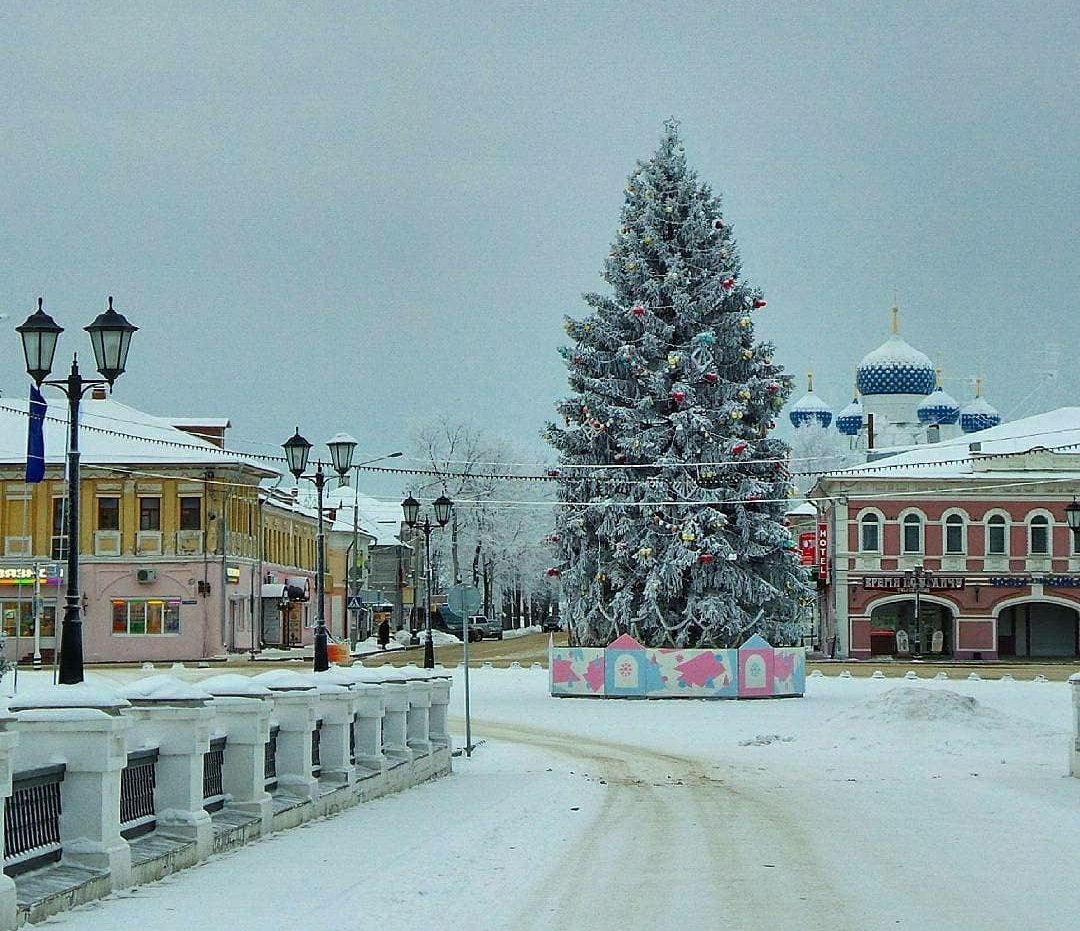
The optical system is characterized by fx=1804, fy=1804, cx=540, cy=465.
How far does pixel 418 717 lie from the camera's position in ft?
75.3

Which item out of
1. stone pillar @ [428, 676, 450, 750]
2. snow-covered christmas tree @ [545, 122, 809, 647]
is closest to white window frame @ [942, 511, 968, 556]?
snow-covered christmas tree @ [545, 122, 809, 647]

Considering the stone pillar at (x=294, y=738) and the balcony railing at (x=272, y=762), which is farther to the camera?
the stone pillar at (x=294, y=738)

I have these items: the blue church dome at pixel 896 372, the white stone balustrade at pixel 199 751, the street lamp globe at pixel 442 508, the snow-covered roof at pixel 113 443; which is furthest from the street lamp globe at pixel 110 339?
the blue church dome at pixel 896 372

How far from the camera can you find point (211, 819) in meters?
13.8

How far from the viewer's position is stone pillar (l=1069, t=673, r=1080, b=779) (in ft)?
72.5

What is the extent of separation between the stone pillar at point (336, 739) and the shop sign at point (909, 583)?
178ft

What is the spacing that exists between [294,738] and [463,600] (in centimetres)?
951

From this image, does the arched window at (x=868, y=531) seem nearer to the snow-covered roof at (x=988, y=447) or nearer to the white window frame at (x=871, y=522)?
the white window frame at (x=871, y=522)

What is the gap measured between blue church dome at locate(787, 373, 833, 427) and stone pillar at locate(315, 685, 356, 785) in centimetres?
10512

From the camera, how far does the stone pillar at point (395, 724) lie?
2106 centimetres

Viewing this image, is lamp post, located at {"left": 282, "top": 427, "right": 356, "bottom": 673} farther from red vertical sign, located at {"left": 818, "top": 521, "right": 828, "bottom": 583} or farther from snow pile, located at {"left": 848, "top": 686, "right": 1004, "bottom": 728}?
red vertical sign, located at {"left": 818, "top": 521, "right": 828, "bottom": 583}

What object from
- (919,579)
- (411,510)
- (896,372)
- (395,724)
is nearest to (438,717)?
(395,724)

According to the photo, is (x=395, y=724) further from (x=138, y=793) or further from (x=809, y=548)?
(x=809, y=548)

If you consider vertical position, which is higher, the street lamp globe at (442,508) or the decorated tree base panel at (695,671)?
the street lamp globe at (442,508)
